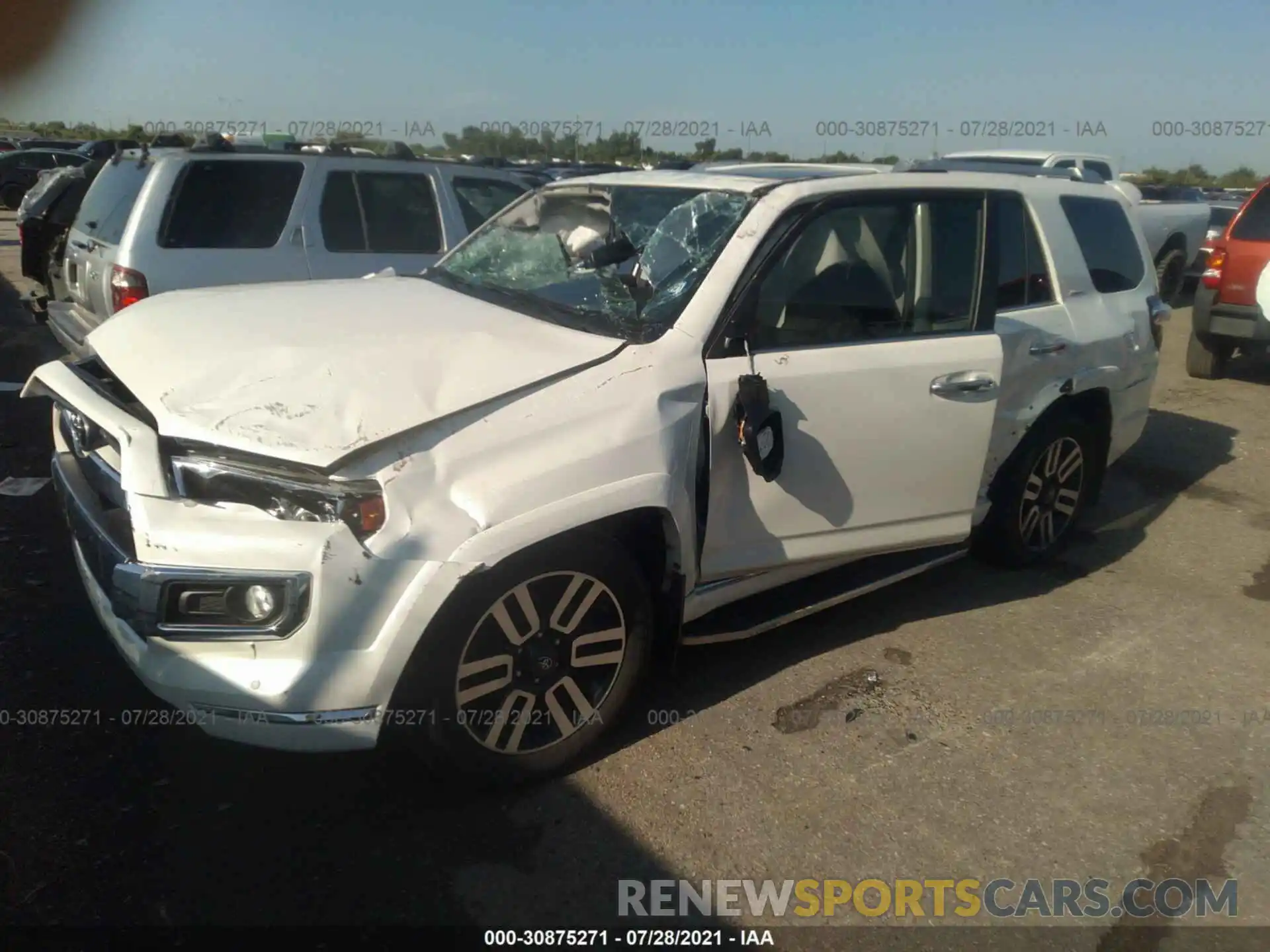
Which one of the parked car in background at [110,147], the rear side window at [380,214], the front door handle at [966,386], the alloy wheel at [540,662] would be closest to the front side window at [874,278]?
the front door handle at [966,386]

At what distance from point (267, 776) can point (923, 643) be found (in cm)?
256

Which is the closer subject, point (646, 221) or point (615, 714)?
point (615, 714)

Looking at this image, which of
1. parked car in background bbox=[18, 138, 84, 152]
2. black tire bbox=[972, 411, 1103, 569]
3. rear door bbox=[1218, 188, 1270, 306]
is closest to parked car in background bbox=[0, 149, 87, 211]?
parked car in background bbox=[18, 138, 84, 152]

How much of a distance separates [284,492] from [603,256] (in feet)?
5.14

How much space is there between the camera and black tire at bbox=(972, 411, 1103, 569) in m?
4.47

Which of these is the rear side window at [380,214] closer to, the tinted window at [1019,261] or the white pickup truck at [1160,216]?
the tinted window at [1019,261]

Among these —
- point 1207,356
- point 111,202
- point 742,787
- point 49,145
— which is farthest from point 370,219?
point 49,145

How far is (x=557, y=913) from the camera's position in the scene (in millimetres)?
2531

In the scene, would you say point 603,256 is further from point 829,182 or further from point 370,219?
point 370,219

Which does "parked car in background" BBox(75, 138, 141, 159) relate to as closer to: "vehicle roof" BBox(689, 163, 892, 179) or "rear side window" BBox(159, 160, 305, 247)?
"rear side window" BBox(159, 160, 305, 247)

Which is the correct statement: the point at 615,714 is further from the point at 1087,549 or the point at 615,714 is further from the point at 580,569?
the point at 1087,549

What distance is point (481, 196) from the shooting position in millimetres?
7199

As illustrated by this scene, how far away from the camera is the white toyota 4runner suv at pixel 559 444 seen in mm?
2506

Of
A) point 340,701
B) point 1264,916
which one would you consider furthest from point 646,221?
point 1264,916
